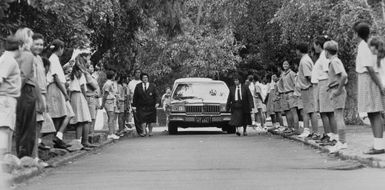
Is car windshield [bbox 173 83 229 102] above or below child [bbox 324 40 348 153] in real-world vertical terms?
above

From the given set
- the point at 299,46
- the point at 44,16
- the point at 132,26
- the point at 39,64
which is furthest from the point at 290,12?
the point at 39,64

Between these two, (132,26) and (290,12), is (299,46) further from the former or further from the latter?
(132,26)

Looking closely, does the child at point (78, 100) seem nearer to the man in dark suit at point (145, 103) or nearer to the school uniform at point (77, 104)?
the school uniform at point (77, 104)

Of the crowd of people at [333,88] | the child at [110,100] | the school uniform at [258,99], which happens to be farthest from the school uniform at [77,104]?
the school uniform at [258,99]

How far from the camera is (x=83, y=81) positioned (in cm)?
1725

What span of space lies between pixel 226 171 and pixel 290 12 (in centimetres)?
1448

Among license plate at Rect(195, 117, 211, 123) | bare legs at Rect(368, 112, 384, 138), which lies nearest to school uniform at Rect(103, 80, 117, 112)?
license plate at Rect(195, 117, 211, 123)

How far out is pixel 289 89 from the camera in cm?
2092

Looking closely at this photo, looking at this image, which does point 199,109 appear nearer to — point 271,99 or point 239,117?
point 271,99

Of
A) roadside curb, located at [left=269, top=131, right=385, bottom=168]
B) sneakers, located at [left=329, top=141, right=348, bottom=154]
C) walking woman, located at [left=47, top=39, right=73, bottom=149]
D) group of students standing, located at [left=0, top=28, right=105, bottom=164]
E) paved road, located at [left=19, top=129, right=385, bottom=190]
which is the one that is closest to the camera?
paved road, located at [left=19, top=129, right=385, bottom=190]

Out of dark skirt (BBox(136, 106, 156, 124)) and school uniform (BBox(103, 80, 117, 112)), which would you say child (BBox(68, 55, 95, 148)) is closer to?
school uniform (BBox(103, 80, 117, 112))

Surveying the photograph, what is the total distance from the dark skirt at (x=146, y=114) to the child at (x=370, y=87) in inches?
535

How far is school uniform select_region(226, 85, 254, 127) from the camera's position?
25.0 meters

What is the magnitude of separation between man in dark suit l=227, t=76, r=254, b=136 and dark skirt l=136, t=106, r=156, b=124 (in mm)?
2479
